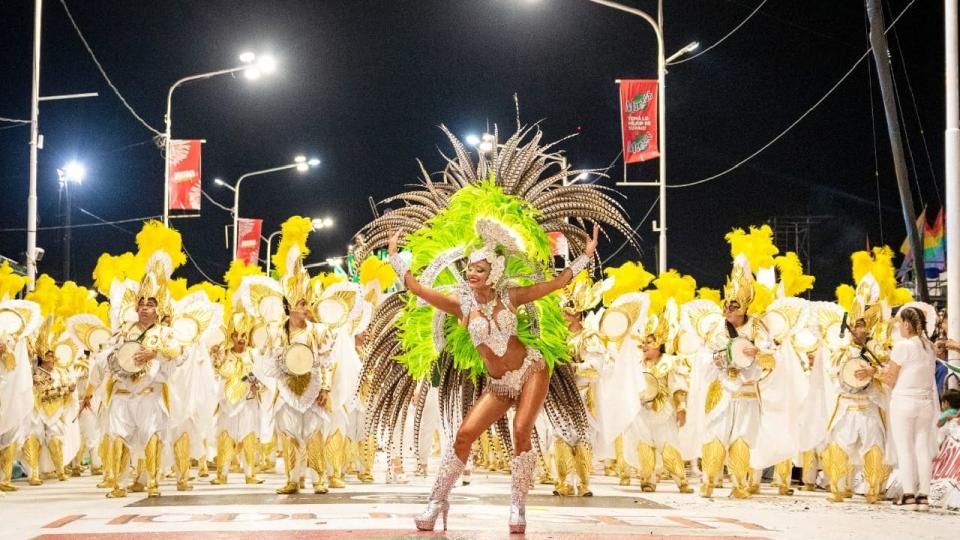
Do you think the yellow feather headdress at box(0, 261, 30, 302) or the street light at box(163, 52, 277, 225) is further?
the street light at box(163, 52, 277, 225)

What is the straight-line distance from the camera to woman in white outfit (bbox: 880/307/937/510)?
11711 millimetres

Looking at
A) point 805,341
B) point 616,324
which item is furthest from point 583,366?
point 805,341

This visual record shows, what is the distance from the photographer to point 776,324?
1409 centimetres

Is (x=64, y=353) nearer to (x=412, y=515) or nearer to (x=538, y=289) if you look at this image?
(x=412, y=515)

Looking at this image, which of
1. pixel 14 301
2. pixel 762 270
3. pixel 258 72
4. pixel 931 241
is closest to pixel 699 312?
pixel 762 270

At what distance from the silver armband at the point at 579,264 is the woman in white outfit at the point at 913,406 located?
4.79 meters

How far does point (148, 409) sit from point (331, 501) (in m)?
2.58

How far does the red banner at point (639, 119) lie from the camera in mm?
22250

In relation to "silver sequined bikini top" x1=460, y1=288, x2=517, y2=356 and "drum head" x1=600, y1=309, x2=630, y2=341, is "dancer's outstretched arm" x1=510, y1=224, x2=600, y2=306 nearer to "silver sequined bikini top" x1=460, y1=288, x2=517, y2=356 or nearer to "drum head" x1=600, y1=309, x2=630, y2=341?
"silver sequined bikini top" x1=460, y1=288, x2=517, y2=356

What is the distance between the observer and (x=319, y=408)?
12.8m

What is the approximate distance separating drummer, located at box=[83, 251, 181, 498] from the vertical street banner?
23.3 meters

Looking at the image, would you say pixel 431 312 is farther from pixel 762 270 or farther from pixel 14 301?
pixel 14 301

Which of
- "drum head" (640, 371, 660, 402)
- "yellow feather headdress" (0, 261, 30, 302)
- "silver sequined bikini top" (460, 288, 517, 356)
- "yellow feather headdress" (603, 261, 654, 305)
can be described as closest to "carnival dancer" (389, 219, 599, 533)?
"silver sequined bikini top" (460, 288, 517, 356)

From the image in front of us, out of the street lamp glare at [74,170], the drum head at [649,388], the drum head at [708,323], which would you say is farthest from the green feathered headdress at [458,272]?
the street lamp glare at [74,170]
